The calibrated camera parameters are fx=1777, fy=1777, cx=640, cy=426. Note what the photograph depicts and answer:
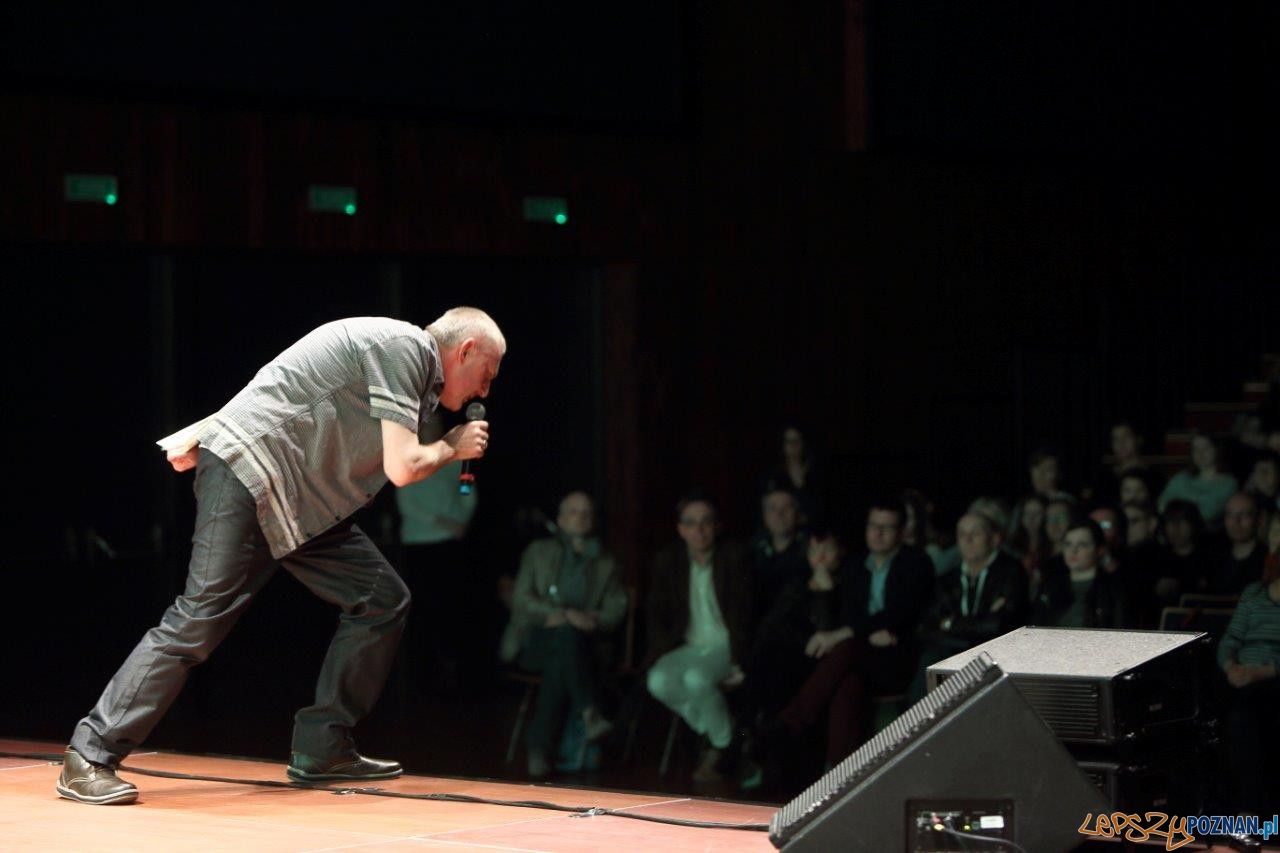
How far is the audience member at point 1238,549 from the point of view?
18.7 feet

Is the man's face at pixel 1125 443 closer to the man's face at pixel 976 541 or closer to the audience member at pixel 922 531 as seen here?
the audience member at pixel 922 531

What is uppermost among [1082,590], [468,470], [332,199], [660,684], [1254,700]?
[332,199]

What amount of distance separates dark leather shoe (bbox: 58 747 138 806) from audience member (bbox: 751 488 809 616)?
288cm

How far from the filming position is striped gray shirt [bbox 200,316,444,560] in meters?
3.25

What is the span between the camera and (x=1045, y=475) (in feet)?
24.3

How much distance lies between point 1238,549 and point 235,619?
3735 millimetres

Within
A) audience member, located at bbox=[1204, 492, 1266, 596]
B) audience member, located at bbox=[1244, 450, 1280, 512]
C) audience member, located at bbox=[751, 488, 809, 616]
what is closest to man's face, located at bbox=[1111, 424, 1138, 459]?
audience member, located at bbox=[1244, 450, 1280, 512]

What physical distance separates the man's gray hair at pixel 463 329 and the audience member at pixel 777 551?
2.62 m

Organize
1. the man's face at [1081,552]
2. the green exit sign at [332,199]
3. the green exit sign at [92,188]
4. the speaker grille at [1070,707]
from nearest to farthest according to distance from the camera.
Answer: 1. the speaker grille at [1070,707]
2. the man's face at [1081,552]
3. the green exit sign at [92,188]
4. the green exit sign at [332,199]

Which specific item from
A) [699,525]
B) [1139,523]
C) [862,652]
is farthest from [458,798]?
[1139,523]

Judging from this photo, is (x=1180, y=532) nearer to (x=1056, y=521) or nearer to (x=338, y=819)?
(x=1056, y=521)

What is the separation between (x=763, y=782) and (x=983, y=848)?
3.06 meters

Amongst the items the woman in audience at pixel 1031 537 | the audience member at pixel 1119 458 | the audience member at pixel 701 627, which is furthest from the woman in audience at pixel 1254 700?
the audience member at pixel 1119 458

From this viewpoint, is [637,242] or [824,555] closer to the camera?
[824,555]
